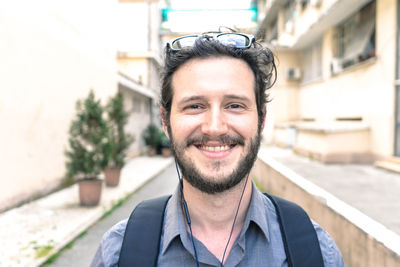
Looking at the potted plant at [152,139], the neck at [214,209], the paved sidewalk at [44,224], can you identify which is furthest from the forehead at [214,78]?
the potted plant at [152,139]

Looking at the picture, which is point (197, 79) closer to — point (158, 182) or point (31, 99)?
point (31, 99)

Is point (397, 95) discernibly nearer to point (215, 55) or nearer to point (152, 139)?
point (215, 55)

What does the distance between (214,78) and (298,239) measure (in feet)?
2.58

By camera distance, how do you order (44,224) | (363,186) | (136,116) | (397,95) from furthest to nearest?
(136,116) < (397,95) < (363,186) < (44,224)

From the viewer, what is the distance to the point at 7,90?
6270mm

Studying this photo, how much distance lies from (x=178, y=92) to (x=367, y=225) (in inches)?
78.4

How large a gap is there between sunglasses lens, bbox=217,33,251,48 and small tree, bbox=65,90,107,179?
5.76 metres

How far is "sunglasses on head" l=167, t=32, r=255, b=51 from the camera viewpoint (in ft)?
4.78

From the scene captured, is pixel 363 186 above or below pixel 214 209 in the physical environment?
below

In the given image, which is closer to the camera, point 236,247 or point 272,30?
point 236,247

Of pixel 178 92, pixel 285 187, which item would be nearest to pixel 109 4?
pixel 285 187

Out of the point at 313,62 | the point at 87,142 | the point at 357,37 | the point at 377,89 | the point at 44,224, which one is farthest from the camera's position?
the point at 313,62

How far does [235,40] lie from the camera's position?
1.48m

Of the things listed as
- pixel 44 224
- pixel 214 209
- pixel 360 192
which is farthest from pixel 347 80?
pixel 214 209
